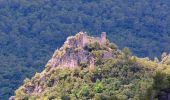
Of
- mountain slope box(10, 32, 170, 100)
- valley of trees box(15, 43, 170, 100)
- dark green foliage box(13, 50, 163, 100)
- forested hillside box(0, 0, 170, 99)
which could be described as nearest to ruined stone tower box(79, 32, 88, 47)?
mountain slope box(10, 32, 170, 100)

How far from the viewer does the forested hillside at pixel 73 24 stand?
12425 cm

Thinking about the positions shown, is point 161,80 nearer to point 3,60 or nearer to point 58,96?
point 58,96

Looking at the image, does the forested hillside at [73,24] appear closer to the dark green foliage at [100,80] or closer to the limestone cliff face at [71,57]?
the limestone cliff face at [71,57]

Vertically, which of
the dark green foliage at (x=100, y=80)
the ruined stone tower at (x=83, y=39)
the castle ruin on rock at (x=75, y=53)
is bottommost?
the dark green foliage at (x=100, y=80)

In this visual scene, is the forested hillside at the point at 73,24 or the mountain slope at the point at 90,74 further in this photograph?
the forested hillside at the point at 73,24

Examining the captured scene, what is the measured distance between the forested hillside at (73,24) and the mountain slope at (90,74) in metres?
54.7

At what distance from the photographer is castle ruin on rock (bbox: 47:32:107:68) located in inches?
2319

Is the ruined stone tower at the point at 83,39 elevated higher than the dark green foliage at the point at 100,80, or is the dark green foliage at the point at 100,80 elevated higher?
the ruined stone tower at the point at 83,39

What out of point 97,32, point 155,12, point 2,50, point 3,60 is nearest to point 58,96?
point 3,60

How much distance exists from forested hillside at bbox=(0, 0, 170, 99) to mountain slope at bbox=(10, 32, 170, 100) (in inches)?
2153

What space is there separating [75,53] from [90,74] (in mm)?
3099

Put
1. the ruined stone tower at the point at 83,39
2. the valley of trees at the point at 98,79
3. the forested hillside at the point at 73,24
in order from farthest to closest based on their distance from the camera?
the forested hillside at the point at 73,24, the ruined stone tower at the point at 83,39, the valley of trees at the point at 98,79

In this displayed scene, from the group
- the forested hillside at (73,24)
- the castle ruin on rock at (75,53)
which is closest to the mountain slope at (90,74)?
the castle ruin on rock at (75,53)

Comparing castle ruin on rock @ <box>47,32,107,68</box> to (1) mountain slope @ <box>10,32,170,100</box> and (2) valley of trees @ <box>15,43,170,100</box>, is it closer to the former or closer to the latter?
(1) mountain slope @ <box>10,32,170,100</box>
